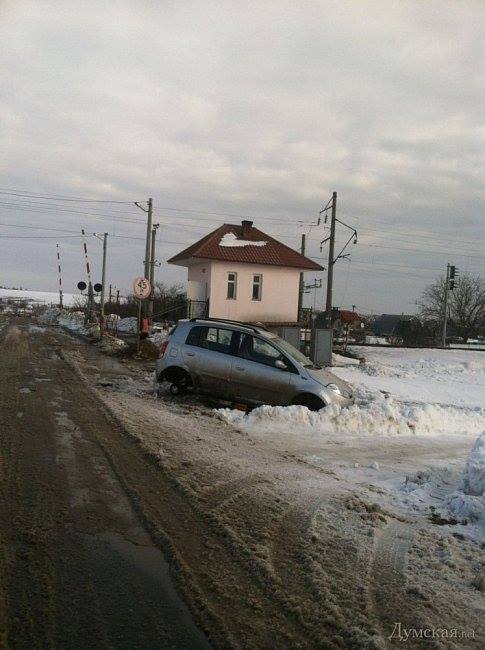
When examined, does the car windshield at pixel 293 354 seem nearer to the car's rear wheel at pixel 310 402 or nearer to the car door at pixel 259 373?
the car door at pixel 259 373

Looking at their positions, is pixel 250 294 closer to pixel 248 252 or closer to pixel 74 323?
pixel 248 252

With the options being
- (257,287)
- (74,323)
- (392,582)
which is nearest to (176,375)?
(392,582)

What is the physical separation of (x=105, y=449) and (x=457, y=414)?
8.01 metres

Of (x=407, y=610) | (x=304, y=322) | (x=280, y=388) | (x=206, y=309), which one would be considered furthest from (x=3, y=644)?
(x=304, y=322)

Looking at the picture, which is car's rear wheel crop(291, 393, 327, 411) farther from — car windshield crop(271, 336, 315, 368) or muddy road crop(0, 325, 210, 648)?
muddy road crop(0, 325, 210, 648)

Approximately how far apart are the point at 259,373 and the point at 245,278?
2069 centimetres

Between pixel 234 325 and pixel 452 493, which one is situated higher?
pixel 234 325

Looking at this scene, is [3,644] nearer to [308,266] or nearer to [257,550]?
[257,550]

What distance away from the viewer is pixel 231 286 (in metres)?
31.0

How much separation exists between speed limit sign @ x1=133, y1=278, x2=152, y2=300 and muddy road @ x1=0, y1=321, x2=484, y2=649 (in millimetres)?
13227

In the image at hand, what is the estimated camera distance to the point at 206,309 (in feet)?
101

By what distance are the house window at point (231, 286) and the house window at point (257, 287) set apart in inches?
44.7

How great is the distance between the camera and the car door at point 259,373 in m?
10.5

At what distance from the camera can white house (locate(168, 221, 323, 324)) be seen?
100 feet
